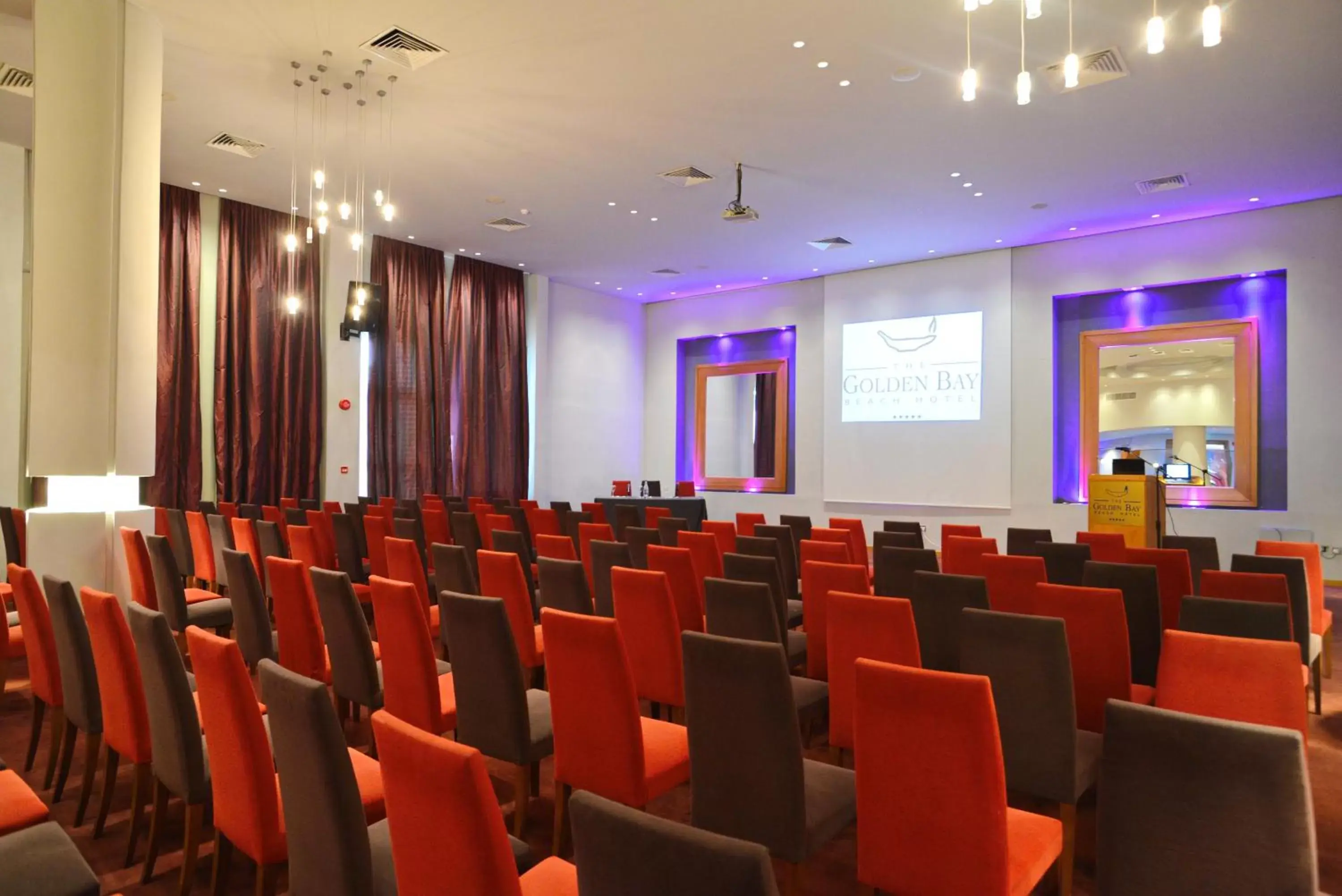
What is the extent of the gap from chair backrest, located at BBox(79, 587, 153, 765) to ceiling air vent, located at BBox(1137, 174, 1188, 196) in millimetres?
9974

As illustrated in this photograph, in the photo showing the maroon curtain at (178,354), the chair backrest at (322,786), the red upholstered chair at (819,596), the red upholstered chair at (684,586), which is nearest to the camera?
the chair backrest at (322,786)

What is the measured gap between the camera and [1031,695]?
2541mm

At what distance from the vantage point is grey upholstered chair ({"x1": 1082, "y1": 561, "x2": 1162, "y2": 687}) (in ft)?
12.2

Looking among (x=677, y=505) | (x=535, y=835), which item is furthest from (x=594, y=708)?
(x=677, y=505)

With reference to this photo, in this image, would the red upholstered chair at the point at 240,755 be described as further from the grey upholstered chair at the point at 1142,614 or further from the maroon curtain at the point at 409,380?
the maroon curtain at the point at 409,380

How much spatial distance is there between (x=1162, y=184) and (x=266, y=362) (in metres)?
11.0

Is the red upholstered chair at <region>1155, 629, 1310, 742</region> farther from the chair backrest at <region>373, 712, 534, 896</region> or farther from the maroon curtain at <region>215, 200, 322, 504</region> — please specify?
the maroon curtain at <region>215, 200, 322, 504</region>

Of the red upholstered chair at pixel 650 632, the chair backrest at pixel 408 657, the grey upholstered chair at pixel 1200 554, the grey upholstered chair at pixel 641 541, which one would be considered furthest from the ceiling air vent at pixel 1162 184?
the chair backrest at pixel 408 657

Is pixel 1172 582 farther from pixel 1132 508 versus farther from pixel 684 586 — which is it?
pixel 1132 508

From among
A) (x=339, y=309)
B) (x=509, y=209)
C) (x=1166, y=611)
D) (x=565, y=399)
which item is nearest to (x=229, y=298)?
(x=339, y=309)

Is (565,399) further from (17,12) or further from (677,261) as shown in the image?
(17,12)

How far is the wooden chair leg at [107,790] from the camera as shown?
9.27 feet

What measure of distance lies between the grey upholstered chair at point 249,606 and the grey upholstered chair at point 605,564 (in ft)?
5.25

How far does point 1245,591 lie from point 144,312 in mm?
6762
